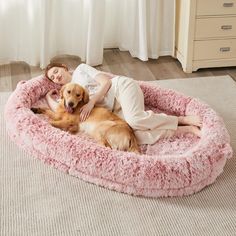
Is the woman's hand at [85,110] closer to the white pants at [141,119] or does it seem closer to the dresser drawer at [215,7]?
the white pants at [141,119]

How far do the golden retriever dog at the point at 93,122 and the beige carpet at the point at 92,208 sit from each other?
0.25m

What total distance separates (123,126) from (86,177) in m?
0.31

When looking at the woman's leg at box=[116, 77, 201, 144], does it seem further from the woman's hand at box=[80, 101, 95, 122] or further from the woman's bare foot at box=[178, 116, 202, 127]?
the woman's hand at box=[80, 101, 95, 122]

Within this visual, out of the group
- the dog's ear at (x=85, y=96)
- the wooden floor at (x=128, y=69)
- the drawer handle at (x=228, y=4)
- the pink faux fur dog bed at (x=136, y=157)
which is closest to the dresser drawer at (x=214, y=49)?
the wooden floor at (x=128, y=69)

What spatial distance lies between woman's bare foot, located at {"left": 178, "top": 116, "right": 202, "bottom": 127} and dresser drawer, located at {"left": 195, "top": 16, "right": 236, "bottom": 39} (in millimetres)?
979

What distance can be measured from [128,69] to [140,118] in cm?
117

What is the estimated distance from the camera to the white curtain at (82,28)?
321 cm

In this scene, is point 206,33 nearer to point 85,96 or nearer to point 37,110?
point 85,96

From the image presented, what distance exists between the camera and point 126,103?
226 centimetres

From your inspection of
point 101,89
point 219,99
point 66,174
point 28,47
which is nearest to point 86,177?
point 66,174

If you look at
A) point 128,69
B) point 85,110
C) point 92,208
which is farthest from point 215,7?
point 92,208

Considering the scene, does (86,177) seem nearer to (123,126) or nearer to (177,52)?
(123,126)

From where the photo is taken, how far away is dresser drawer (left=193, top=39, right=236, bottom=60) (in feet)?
10.4

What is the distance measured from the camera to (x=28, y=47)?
329 cm
